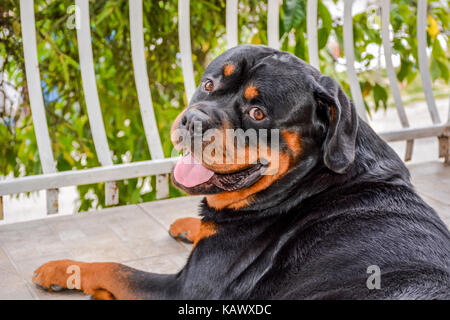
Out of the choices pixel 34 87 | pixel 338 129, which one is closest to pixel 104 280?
pixel 338 129

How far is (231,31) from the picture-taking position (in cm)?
336

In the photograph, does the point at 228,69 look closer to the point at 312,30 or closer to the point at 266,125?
the point at 266,125

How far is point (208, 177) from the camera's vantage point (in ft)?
7.32

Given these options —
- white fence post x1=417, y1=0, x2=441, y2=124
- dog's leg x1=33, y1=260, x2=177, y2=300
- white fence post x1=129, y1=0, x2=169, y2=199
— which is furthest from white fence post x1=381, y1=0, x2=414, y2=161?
dog's leg x1=33, y1=260, x2=177, y2=300

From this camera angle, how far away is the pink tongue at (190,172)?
2.25m

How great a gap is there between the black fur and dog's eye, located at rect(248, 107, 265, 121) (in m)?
0.02

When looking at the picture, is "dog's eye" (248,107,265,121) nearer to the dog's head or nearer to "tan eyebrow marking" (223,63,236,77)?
the dog's head

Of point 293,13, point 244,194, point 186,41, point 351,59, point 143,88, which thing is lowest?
point 244,194

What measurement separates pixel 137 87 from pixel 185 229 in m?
0.87

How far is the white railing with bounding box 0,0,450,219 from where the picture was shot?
2961 millimetres

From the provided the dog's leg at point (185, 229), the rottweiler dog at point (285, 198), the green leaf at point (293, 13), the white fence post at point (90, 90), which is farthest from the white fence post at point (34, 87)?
the green leaf at point (293, 13)
